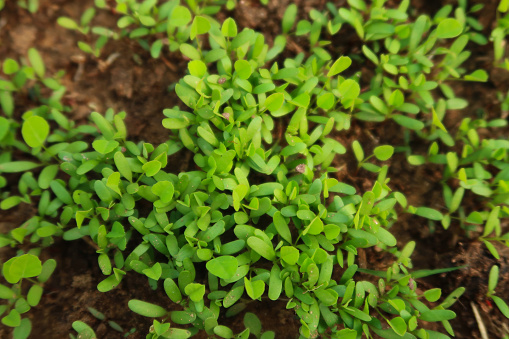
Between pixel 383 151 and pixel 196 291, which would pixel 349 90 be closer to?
pixel 383 151

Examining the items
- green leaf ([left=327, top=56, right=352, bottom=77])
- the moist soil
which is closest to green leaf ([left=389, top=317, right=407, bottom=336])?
the moist soil

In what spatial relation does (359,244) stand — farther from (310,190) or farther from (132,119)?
(132,119)

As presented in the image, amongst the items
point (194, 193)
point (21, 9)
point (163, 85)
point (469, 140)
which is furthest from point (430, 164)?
point (21, 9)

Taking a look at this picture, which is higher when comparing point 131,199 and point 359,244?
point 359,244

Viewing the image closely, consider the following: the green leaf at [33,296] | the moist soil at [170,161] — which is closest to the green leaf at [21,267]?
the green leaf at [33,296]

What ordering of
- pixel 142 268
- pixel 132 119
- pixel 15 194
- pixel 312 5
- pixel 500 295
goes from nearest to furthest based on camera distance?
pixel 142 268, pixel 500 295, pixel 15 194, pixel 132 119, pixel 312 5

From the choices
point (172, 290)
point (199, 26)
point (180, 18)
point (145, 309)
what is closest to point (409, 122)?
point (199, 26)

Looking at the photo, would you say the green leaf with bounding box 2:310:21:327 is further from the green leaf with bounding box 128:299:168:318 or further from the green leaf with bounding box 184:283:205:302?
the green leaf with bounding box 184:283:205:302

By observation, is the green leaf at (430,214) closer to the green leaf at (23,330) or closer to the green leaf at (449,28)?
the green leaf at (449,28)
